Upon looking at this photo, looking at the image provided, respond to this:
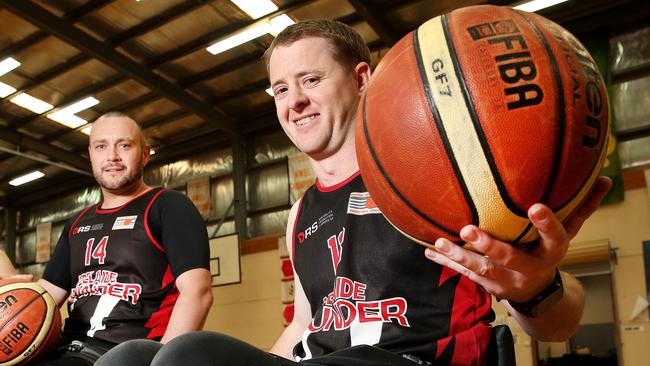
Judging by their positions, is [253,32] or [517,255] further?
[253,32]

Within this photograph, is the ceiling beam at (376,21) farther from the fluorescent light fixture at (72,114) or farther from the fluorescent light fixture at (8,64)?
the fluorescent light fixture at (8,64)

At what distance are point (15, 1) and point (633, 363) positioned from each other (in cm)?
869

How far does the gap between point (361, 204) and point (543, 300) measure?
50 centimetres

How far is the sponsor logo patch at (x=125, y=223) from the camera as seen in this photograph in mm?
2656

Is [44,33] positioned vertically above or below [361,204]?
above

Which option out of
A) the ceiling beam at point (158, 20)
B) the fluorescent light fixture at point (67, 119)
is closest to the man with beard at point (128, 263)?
the ceiling beam at point (158, 20)

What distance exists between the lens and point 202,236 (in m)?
2.62

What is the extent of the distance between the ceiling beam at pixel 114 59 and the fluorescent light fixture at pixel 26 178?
492 centimetres

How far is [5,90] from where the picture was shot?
10.0 metres

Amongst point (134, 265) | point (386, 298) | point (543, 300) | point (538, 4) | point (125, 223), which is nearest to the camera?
point (543, 300)

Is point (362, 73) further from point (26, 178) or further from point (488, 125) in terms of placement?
point (26, 178)

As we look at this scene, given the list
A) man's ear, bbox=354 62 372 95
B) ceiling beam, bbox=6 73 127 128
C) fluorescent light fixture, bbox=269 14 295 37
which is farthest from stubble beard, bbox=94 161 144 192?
ceiling beam, bbox=6 73 127 128

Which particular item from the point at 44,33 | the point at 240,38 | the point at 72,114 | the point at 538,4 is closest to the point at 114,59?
the point at 44,33

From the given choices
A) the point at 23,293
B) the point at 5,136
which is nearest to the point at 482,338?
the point at 23,293
